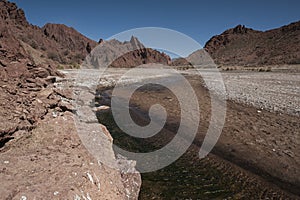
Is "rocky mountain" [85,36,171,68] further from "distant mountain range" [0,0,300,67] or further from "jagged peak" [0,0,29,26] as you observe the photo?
"jagged peak" [0,0,29,26]

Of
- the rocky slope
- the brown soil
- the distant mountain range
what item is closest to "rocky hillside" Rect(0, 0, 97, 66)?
the distant mountain range

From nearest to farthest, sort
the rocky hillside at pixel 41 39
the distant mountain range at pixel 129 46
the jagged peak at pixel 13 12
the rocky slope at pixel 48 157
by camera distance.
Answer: the rocky slope at pixel 48 157 < the rocky hillside at pixel 41 39 < the distant mountain range at pixel 129 46 < the jagged peak at pixel 13 12

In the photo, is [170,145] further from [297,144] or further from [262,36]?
[262,36]

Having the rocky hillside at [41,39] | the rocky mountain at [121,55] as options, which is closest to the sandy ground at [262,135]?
A: the rocky hillside at [41,39]

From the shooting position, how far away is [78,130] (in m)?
5.61

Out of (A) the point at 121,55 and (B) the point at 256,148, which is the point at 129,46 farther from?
(B) the point at 256,148

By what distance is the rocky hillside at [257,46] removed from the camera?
67438 millimetres

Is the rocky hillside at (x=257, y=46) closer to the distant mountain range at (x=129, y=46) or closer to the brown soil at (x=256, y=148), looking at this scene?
the distant mountain range at (x=129, y=46)

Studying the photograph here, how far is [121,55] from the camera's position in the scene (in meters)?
101

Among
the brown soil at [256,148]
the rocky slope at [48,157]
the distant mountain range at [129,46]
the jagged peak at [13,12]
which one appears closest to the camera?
the rocky slope at [48,157]

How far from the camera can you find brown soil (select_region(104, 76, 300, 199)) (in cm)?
590

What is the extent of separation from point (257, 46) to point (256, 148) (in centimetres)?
10002

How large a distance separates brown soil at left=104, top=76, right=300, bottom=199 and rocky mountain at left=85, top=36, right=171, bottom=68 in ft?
198

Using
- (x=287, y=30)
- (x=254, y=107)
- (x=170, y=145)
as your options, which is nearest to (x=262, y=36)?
(x=287, y=30)
